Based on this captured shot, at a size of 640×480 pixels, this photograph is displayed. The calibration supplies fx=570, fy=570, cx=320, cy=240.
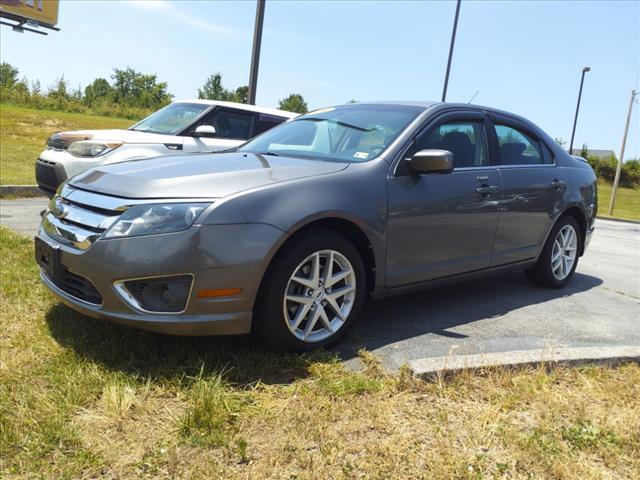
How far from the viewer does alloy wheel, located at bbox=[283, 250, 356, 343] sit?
316 cm

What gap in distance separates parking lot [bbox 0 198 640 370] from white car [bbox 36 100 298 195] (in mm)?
1122

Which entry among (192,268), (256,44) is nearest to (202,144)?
(256,44)

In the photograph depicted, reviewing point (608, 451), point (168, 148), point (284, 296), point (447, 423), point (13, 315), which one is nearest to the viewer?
point (608, 451)

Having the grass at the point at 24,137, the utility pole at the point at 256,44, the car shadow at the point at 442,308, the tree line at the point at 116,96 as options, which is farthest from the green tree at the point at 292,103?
the car shadow at the point at 442,308

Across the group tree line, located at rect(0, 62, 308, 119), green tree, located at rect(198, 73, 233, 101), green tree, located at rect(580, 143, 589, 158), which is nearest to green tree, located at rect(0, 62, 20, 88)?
tree line, located at rect(0, 62, 308, 119)

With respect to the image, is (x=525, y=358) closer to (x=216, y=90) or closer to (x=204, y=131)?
(x=204, y=131)

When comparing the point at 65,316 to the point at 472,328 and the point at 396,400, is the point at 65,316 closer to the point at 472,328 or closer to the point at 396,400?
the point at 396,400

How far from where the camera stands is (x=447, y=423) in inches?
101

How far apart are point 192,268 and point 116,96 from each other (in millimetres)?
56897

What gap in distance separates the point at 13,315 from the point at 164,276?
4.47 ft

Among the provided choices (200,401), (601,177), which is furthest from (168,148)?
(601,177)

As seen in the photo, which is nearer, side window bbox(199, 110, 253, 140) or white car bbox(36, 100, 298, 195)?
white car bbox(36, 100, 298, 195)

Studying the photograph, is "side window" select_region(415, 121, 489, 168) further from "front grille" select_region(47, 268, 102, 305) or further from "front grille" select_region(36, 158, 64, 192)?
"front grille" select_region(36, 158, 64, 192)

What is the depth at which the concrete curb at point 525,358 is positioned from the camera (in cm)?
299
